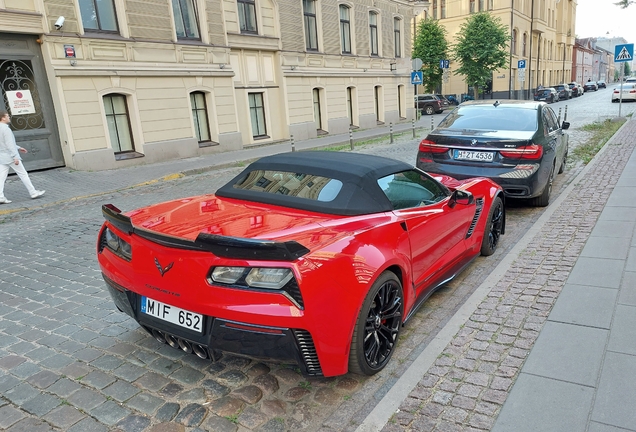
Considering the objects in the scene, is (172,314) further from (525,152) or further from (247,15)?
(247,15)

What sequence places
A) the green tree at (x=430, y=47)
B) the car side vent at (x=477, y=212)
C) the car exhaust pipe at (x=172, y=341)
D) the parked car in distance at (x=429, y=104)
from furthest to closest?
the green tree at (x=430, y=47) → the parked car in distance at (x=429, y=104) → the car side vent at (x=477, y=212) → the car exhaust pipe at (x=172, y=341)

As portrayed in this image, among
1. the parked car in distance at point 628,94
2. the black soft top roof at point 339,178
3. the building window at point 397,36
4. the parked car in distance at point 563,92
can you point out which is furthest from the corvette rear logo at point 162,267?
the parked car in distance at point 563,92

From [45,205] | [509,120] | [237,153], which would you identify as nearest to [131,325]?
[509,120]

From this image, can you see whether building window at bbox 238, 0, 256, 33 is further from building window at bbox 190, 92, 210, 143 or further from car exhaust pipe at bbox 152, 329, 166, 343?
car exhaust pipe at bbox 152, 329, 166, 343

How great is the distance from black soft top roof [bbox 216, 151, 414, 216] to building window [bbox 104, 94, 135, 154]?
11381 mm

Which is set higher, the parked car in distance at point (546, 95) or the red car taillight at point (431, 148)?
the red car taillight at point (431, 148)

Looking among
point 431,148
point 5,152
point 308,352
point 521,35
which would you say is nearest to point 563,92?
point 521,35

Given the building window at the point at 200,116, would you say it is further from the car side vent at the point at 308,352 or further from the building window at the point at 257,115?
the car side vent at the point at 308,352

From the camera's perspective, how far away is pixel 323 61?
22.1 meters

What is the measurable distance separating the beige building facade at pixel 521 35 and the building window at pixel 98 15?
28.4m

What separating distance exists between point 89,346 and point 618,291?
14.7 feet

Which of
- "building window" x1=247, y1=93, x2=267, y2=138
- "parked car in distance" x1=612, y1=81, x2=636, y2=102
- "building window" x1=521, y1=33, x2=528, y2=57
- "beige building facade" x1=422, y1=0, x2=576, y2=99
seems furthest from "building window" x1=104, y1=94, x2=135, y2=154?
"building window" x1=521, y1=33, x2=528, y2=57

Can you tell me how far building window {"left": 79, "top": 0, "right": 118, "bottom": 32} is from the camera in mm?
12930

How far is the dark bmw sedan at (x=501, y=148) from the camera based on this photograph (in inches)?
258
